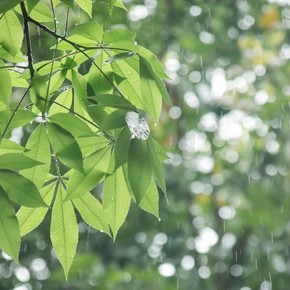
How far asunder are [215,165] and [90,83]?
3264 mm

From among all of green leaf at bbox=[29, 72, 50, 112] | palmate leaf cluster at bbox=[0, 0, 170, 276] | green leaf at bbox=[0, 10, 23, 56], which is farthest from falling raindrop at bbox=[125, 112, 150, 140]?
green leaf at bbox=[0, 10, 23, 56]

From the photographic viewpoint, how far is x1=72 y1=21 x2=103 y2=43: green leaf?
965 mm

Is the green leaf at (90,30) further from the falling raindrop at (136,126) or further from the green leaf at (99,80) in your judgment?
the falling raindrop at (136,126)

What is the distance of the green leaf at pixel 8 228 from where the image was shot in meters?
0.84

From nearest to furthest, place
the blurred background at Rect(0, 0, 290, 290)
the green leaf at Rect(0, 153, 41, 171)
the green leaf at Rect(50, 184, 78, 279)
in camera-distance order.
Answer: the green leaf at Rect(0, 153, 41, 171)
the green leaf at Rect(50, 184, 78, 279)
the blurred background at Rect(0, 0, 290, 290)

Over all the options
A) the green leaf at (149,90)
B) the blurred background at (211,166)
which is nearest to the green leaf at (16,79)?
the green leaf at (149,90)

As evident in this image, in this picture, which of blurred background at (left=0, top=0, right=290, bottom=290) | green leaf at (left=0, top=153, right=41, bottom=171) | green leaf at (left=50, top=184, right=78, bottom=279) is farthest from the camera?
blurred background at (left=0, top=0, right=290, bottom=290)

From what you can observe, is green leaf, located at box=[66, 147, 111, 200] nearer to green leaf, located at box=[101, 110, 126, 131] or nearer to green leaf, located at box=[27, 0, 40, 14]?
green leaf, located at box=[101, 110, 126, 131]

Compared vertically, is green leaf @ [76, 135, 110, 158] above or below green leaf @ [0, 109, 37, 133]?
below

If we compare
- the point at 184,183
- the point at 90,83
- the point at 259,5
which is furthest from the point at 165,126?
the point at 90,83

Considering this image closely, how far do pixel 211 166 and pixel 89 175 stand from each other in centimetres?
336

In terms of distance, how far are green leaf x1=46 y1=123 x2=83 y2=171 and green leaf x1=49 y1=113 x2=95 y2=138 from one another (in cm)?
1

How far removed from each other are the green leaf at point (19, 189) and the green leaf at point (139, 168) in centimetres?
12

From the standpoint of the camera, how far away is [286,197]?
3.85 m
